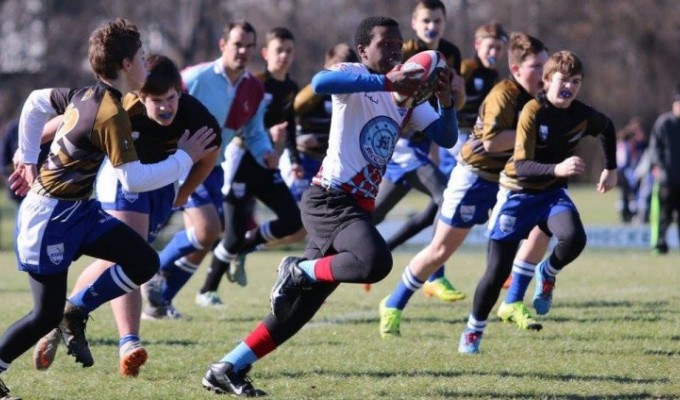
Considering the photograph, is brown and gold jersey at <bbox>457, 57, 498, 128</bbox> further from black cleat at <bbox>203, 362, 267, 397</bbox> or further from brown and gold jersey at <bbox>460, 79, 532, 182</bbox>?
black cleat at <bbox>203, 362, 267, 397</bbox>

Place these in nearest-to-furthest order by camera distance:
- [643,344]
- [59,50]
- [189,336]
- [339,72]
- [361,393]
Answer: [339,72]
[361,393]
[643,344]
[189,336]
[59,50]

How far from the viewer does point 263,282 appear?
481 inches

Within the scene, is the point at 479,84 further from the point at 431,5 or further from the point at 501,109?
the point at 501,109

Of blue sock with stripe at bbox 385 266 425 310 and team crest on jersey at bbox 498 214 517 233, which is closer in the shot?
team crest on jersey at bbox 498 214 517 233

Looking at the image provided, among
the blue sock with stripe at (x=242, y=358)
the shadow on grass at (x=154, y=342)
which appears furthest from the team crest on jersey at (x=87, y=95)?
the shadow on grass at (x=154, y=342)

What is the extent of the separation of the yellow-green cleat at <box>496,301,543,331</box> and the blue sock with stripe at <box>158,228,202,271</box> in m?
2.28

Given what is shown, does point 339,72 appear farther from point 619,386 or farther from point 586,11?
point 586,11

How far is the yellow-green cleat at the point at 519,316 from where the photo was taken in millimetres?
8164

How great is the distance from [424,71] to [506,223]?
2.04m

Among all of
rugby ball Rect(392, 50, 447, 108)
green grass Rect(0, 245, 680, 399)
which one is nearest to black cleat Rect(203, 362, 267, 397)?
green grass Rect(0, 245, 680, 399)

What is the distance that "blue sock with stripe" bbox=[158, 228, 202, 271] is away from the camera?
29.8 ft

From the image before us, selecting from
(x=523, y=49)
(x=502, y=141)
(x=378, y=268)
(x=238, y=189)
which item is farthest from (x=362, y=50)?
(x=238, y=189)

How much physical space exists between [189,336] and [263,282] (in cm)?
402

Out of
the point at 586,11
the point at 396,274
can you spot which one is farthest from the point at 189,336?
the point at 586,11
